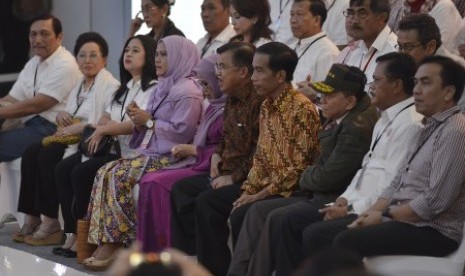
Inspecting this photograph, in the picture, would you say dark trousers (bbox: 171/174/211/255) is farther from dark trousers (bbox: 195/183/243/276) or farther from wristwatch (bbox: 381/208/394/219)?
wristwatch (bbox: 381/208/394/219)

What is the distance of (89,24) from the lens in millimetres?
8625

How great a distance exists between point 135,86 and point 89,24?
2377mm

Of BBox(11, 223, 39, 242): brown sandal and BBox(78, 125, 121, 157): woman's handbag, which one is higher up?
BBox(78, 125, 121, 157): woman's handbag

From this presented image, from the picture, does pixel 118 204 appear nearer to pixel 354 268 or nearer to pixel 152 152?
pixel 152 152

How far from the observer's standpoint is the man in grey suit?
4.81m

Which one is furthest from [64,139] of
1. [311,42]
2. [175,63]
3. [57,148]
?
[311,42]

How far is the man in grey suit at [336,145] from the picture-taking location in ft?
15.8

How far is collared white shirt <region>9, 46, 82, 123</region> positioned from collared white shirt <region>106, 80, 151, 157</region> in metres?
0.64

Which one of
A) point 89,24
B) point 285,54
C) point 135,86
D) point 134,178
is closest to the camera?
point 285,54

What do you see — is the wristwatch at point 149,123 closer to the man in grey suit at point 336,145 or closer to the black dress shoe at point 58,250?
the black dress shoe at point 58,250

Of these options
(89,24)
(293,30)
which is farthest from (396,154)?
(89,24)

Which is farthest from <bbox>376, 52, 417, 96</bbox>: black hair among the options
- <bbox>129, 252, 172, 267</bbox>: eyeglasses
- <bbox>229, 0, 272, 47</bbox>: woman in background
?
<bbox>129, 252, 172, 267</bbox>: eyeglasses

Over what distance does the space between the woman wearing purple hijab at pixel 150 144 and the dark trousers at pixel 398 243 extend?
1742mm

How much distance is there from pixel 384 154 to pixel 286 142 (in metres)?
0.62
